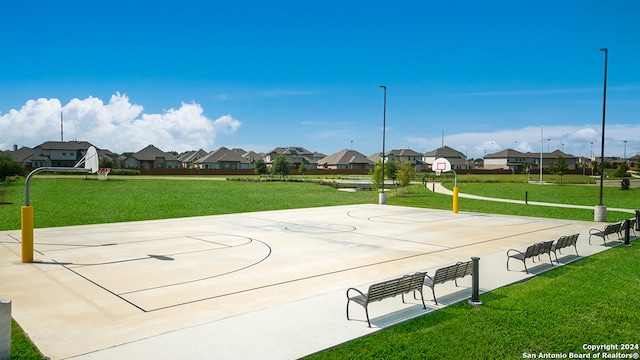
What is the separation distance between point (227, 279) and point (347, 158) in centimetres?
12735

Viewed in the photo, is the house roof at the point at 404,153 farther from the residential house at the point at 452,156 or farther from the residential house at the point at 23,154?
the residential house at the point at 23,154

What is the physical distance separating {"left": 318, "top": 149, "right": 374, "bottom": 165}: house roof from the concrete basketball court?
114 metres

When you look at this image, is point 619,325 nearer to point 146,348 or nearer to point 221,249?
point 146,348

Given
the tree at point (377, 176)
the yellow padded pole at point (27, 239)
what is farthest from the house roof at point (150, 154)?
the yellow padded pole at point (27, 239)

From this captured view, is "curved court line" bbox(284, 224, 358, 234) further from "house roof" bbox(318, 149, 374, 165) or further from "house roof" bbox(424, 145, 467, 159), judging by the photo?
"house roof" bbox(424, 145, 467, 159)

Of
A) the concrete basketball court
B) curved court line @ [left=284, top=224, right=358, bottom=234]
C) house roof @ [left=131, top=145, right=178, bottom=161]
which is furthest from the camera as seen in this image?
house roof @ [left=131, top=145, right=178, bottom=161]

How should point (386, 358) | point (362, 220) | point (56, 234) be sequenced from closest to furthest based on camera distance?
point (386, 358), point (56, 234), point (362, 220)

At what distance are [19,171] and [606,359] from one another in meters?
74.4

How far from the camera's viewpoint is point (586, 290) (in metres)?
11.1

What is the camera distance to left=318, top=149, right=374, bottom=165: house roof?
5408 inches

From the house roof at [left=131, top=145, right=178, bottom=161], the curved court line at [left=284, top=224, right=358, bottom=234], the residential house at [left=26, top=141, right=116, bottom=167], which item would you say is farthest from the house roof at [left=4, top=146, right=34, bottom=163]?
the curved court line at [left=284, top=224, right=358, bottom=234]

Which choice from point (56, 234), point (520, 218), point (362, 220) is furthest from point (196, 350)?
point (520, 218)

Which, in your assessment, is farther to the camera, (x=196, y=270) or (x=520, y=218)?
(x=520, y=218)

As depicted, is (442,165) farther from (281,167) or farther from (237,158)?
(237,158)
